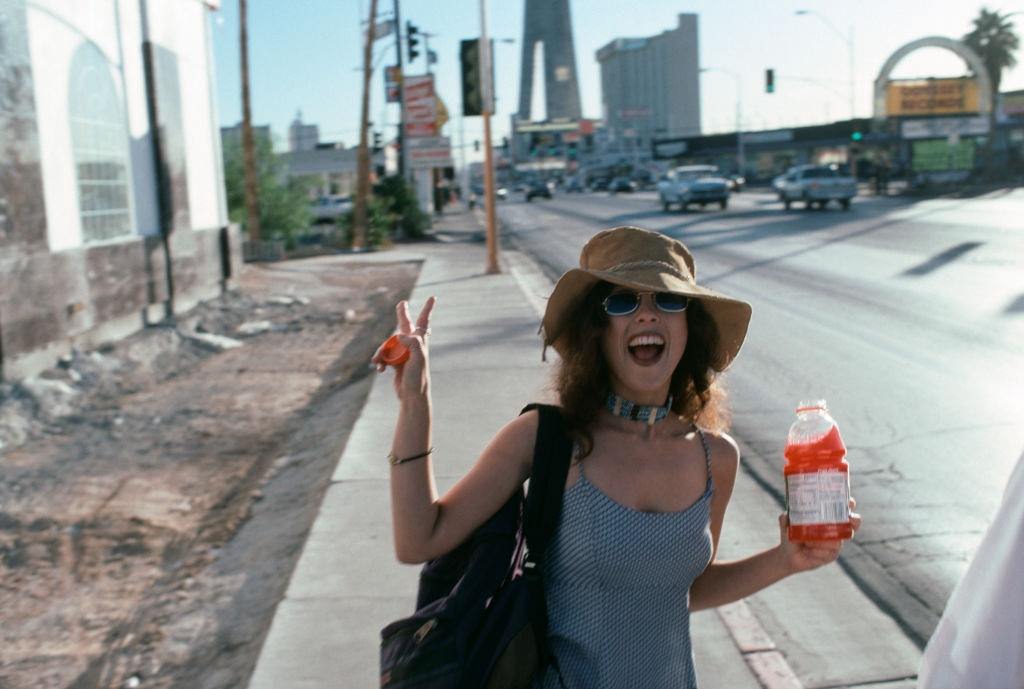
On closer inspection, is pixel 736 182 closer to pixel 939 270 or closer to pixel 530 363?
pixel 939 270

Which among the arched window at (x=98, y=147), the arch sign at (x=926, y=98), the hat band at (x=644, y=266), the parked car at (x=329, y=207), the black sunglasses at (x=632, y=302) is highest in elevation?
the arch sign at (x=926, y=98)

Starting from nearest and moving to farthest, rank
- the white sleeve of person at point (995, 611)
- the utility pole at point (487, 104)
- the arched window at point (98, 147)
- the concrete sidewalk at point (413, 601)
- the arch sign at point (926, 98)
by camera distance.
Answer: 1. the white sleeve of person at point (995, 611)
2. the concrete sidewalk at point (413, 601)
3. the arched window at point (98, 147)
4. the utility pole at point (487, 104)
5. the arch sign at point (926, 98)

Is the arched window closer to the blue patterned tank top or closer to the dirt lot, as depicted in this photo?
the dirt lot

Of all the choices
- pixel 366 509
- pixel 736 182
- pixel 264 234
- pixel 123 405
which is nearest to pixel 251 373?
pixel 123 405

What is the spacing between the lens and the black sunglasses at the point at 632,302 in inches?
89.6

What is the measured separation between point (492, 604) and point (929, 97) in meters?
72.8

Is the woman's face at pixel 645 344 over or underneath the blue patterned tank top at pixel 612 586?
over

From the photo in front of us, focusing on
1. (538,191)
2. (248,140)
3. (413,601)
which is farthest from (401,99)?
(413,601)

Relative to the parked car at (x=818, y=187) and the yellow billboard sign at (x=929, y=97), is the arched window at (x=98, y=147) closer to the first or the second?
the parked car at (x=818, y=187)

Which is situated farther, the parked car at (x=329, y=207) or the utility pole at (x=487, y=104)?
the parked car at (x=329, y=207)

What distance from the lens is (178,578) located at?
19.3 ft

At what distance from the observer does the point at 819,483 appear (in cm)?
212

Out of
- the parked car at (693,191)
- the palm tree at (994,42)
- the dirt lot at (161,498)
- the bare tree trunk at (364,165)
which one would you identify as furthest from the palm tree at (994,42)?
the dirt lot at (161,498)

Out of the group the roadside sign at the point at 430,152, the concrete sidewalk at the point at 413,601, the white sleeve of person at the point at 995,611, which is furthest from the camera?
the roadside sign at the point at 430,152
